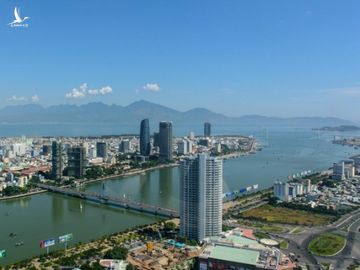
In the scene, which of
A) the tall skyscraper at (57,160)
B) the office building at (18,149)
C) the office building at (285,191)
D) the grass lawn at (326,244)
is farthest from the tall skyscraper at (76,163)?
the grass lawn at (326,244)

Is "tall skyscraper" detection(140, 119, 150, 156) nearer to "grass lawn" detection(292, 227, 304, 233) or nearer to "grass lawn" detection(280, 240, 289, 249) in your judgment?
"grass lawn" detection(292, 227, 304, 233)

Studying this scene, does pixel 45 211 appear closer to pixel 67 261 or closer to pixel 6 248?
pixel 6 248

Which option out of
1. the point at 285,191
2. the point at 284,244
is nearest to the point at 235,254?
the point at 284,244

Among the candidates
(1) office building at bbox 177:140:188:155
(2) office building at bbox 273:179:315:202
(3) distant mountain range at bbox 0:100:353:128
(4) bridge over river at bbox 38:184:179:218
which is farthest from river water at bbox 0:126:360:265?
(3) distant mountain range at bbox 0:100:353:128

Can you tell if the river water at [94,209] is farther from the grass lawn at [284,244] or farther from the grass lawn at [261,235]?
the grass lawn at [284,244]

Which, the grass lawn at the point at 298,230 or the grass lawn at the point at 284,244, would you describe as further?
the grass lawn at the point at 298,230

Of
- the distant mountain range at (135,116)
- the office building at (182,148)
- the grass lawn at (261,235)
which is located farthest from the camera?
the distant mountain range at (135,116)

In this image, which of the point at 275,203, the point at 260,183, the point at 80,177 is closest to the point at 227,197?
the point at 275,203
